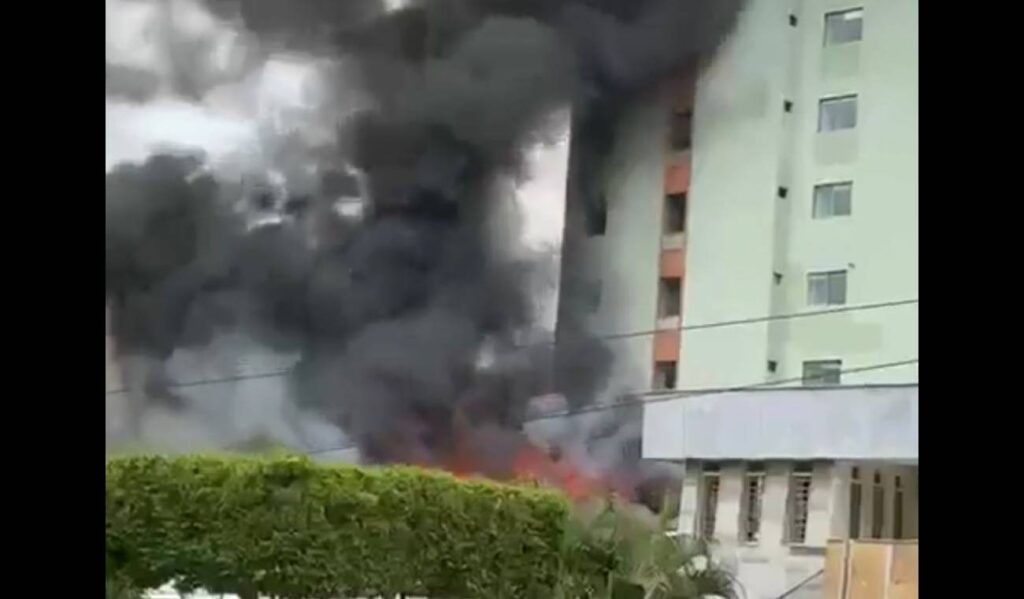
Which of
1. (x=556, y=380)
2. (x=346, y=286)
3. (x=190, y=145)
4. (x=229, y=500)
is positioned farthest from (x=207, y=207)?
(x=556, y=380)

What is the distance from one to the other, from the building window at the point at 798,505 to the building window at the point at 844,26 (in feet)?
3.27

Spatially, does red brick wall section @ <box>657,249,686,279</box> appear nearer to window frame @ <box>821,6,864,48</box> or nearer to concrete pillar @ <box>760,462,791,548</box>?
concrete pillar @ <box>760,462,791,548</box>

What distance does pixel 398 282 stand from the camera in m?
3.16

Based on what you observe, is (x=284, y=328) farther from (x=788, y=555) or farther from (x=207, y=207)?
(x=788, y=555)

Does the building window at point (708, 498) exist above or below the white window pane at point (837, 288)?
below

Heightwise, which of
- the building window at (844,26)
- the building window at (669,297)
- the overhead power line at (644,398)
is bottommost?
the overhead power line at (644,398)

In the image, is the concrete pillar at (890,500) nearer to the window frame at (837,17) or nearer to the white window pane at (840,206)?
the white window pane at (840,206)

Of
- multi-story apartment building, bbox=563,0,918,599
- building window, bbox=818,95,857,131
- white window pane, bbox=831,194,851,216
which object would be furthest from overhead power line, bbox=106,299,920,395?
building window, bbox=818,95,857,131

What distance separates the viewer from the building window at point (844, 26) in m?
3.08

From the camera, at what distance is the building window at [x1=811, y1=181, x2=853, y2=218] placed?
3135 millimetres

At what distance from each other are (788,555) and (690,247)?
75 centimetres

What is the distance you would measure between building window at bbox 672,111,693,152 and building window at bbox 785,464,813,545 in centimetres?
81

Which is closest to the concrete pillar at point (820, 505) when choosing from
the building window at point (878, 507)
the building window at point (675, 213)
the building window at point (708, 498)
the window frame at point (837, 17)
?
the building window at point (878, 507)

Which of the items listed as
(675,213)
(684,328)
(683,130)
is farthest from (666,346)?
(683,130)
